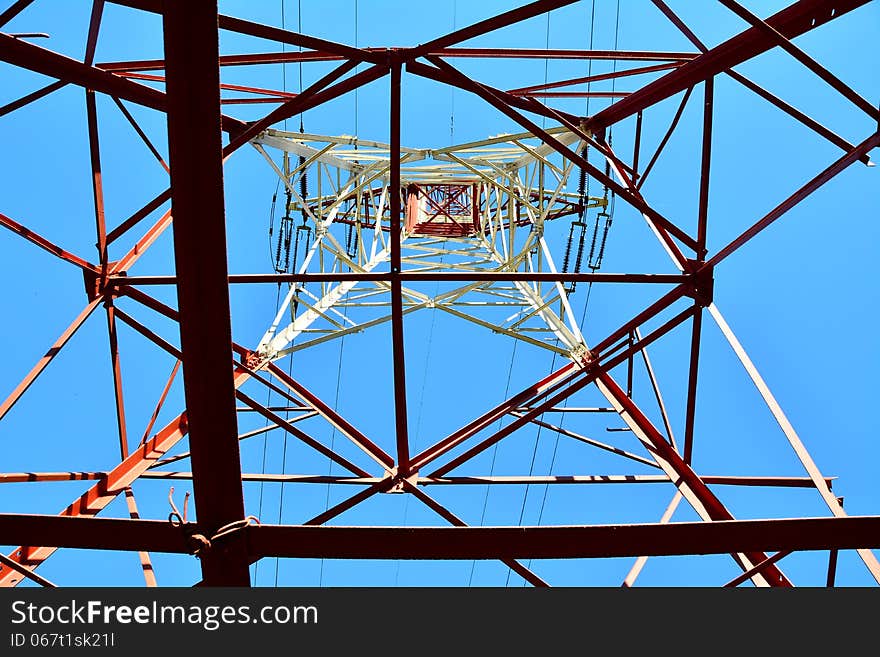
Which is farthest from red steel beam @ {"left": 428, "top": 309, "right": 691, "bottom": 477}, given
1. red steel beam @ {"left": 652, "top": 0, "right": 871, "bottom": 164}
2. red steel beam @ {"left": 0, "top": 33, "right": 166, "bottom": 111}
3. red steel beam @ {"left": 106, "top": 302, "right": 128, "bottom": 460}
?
red steel beam @ {"left": 0, "top": 33, "right": 166, "bottom": 111}

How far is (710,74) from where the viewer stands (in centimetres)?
873

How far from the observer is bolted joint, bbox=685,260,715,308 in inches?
370


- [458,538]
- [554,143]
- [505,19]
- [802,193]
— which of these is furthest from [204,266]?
[802,193]

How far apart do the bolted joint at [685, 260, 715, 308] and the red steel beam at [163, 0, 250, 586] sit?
7.15 m

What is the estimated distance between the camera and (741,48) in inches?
320

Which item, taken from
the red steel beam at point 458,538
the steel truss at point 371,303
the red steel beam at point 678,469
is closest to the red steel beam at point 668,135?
the steel truss at point 371,303

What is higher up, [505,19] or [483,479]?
[505,19]

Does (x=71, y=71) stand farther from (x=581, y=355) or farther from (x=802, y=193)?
(x=802, y=193)

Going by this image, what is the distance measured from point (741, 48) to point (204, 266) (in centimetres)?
725

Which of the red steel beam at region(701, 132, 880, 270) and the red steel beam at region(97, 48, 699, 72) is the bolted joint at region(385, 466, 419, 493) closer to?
the red steel beam at region(701, 132, 880, 270)

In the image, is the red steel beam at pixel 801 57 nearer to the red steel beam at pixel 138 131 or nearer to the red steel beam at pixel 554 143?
the red steel beam at pixel 554 143

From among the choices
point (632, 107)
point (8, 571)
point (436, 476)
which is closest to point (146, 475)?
point (8, 571)

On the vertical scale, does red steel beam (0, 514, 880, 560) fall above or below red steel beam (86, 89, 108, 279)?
below
